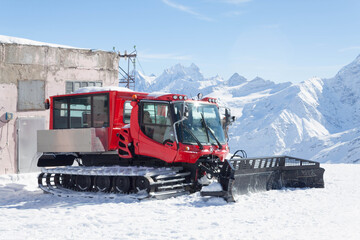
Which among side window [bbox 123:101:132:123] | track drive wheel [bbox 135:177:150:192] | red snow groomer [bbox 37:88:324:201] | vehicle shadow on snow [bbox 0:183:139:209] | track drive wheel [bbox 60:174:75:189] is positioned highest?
side window [bbox 123:101:132:123]

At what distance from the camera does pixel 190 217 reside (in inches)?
389

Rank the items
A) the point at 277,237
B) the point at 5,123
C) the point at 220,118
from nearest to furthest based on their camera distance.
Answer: the point at 277,237
the point at 220,118
the point at 5,123

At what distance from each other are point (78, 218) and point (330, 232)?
16.1ft

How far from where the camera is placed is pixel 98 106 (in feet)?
47.9

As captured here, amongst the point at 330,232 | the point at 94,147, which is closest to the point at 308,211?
the point at 330,232

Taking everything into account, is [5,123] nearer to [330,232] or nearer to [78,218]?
[78,218]

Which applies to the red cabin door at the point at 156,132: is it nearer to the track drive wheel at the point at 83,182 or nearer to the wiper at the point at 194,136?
the wiper at the point at 194,136

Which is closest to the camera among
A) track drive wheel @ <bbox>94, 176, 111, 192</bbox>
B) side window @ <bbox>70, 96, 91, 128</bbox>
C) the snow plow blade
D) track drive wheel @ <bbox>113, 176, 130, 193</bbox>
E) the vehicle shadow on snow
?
the snow plow blade

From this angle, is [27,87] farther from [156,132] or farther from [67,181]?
[156,132]

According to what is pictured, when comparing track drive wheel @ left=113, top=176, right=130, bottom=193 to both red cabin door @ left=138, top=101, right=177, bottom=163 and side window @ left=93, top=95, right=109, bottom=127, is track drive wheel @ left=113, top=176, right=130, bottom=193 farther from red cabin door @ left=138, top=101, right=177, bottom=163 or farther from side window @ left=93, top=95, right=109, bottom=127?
side window @ left=93, top=95, right=109, bottom=127

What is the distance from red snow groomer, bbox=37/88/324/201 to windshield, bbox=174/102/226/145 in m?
0.03

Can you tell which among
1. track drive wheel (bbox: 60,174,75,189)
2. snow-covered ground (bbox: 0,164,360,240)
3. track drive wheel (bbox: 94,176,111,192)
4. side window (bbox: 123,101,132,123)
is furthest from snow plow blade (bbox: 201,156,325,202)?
track drive wheel (bbox: 60,174,75,189)

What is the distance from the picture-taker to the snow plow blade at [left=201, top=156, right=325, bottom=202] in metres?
12.0

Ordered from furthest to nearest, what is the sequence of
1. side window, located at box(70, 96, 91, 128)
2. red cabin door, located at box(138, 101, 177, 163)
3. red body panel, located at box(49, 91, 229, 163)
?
side window, located at box(70, 96, 91, 128) → red cabin door, located at box(138, 101, 177, 163) → red body panel, located at box(49, 91, 229, 163)
